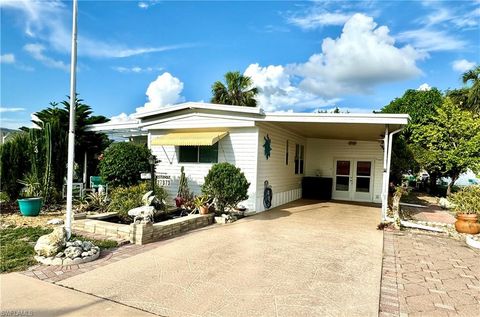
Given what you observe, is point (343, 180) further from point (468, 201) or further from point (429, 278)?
point (429, 278)

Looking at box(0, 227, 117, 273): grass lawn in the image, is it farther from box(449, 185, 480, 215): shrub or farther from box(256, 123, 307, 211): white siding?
box(449, 185, 480, 215): shrub

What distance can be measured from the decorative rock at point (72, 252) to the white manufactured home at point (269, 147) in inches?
202

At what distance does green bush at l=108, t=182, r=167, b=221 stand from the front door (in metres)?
9.20

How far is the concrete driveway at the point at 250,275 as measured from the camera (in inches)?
143

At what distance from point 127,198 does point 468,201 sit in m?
9.18

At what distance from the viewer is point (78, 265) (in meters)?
4.88

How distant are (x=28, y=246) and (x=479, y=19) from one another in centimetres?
1413

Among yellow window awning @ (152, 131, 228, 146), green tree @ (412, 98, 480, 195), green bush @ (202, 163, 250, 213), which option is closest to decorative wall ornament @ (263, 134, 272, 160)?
yellow window awning @ (152, 131, 228, 146)

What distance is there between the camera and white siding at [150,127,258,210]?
9.91 metres

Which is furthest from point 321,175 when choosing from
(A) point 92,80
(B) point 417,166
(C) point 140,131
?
(A) point 92,80

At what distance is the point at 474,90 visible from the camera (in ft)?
66.0

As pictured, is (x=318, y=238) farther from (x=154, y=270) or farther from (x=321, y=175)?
(x=321, y=175)

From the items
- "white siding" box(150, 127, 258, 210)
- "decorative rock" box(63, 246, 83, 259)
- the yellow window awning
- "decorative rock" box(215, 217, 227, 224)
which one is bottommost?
"decorative rock" box(215, 217, 227, 224)

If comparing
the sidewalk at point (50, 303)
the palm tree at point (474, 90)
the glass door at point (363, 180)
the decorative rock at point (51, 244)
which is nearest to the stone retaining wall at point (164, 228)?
the decorative rock at point (51, 244)
